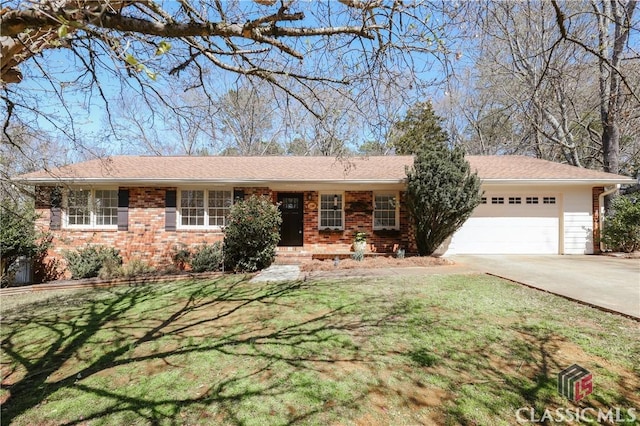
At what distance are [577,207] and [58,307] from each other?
49.7ft

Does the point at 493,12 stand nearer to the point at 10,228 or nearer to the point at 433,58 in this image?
the point at 433,58

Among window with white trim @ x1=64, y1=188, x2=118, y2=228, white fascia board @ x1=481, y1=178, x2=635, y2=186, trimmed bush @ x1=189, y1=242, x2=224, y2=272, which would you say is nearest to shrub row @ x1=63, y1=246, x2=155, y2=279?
window with white trim @ x1=64, y1=188, x2=118, y2=228

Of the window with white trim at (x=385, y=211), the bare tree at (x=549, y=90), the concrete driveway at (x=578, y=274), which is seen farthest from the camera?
the window with white trim at (x=385, y=211)

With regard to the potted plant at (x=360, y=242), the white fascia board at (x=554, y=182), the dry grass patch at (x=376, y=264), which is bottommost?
the dry grass patch at (x=376, y=264)

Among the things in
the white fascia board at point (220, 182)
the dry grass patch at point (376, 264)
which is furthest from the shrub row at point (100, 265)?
the dry grass patch at point (376, 264)

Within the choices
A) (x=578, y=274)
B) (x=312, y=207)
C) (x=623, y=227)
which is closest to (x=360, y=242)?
(x=312, y=207)

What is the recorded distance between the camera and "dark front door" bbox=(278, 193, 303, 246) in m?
11.5

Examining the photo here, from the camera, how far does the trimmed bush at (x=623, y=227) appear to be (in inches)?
383

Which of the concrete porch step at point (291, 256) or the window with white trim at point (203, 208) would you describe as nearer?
the concrete porch step at point (291, 256)

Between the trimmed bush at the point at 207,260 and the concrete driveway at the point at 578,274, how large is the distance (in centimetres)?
729

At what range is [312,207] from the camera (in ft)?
37.0

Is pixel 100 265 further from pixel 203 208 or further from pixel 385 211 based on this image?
pixel 385 211

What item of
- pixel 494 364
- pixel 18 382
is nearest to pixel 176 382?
pixel 18 382

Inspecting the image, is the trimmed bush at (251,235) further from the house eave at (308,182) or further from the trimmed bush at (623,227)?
the trimmed bush at (623,227)
